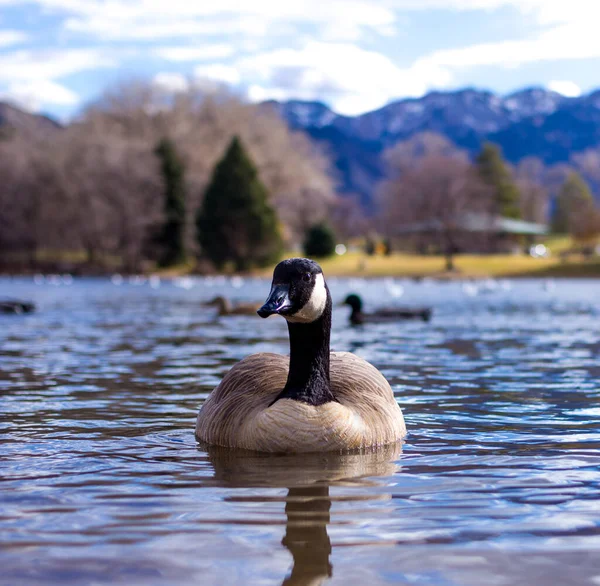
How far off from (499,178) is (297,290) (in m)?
110

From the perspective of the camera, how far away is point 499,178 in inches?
4476

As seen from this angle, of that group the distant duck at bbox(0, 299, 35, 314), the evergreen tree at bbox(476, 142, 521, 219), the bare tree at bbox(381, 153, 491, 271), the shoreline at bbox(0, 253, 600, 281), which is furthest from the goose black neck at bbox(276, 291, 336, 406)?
the evergreen tree at bbox(476, 142, 521, 219)

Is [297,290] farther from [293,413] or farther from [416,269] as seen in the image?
[416,269]

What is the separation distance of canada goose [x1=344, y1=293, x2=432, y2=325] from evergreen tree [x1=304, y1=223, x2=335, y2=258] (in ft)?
179

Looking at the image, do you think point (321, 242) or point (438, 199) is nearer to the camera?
point (321, 242)

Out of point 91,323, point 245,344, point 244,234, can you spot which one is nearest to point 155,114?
point 244,234

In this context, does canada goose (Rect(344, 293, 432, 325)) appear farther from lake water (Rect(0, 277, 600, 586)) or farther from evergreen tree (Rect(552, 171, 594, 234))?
evergreen tree (Rect(552, 171, 594, 234))

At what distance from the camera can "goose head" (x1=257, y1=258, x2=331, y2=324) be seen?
6.94 meters

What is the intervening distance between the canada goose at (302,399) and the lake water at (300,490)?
Answer: 0.17 meters

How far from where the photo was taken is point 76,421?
29.5 feet

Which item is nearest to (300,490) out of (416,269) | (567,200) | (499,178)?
(416,269)

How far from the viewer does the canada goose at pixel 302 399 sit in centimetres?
702

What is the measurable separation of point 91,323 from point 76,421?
1501 cm

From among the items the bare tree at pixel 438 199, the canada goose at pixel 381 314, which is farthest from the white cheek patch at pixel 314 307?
the bare tree at pixel 438 199
